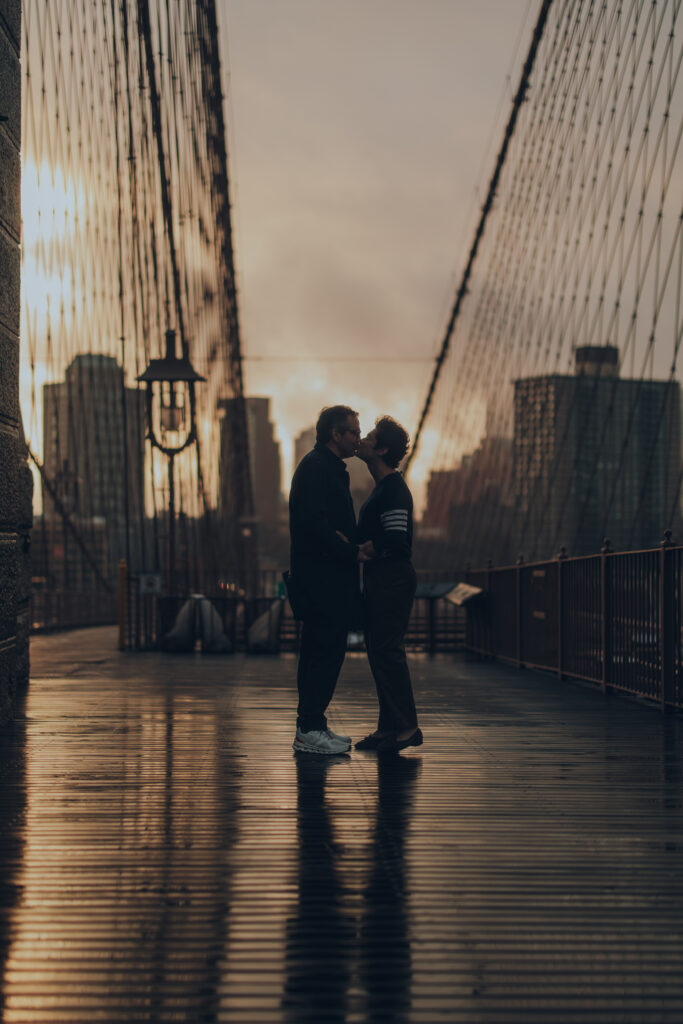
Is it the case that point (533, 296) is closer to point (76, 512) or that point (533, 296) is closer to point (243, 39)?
point (243, 39)

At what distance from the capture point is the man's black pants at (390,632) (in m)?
5.07

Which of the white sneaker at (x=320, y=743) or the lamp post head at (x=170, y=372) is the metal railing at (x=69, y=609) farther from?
the white sneaker at (x=320, y=743)

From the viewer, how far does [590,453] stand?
27656 millimetres

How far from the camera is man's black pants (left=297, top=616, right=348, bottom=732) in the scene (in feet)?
16.3

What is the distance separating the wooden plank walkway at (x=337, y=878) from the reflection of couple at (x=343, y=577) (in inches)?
6.7

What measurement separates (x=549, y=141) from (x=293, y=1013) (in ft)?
88.7

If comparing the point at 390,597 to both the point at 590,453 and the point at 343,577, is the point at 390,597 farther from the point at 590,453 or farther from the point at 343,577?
the point at 590,453

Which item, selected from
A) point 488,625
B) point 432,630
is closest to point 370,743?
point 488,625

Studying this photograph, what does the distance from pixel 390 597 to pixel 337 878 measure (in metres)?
2.20

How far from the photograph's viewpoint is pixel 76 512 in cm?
2091

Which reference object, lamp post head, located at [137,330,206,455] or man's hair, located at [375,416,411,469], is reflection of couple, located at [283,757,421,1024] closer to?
man's hair, located at [375,416,411,469]

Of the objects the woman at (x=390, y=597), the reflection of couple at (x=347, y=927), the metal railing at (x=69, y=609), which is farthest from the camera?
the metal railing at (x=69, y=609)

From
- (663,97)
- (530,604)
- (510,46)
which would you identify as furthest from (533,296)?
(530,604)

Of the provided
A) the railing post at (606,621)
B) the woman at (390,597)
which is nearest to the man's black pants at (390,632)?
the woman at (390,597)
